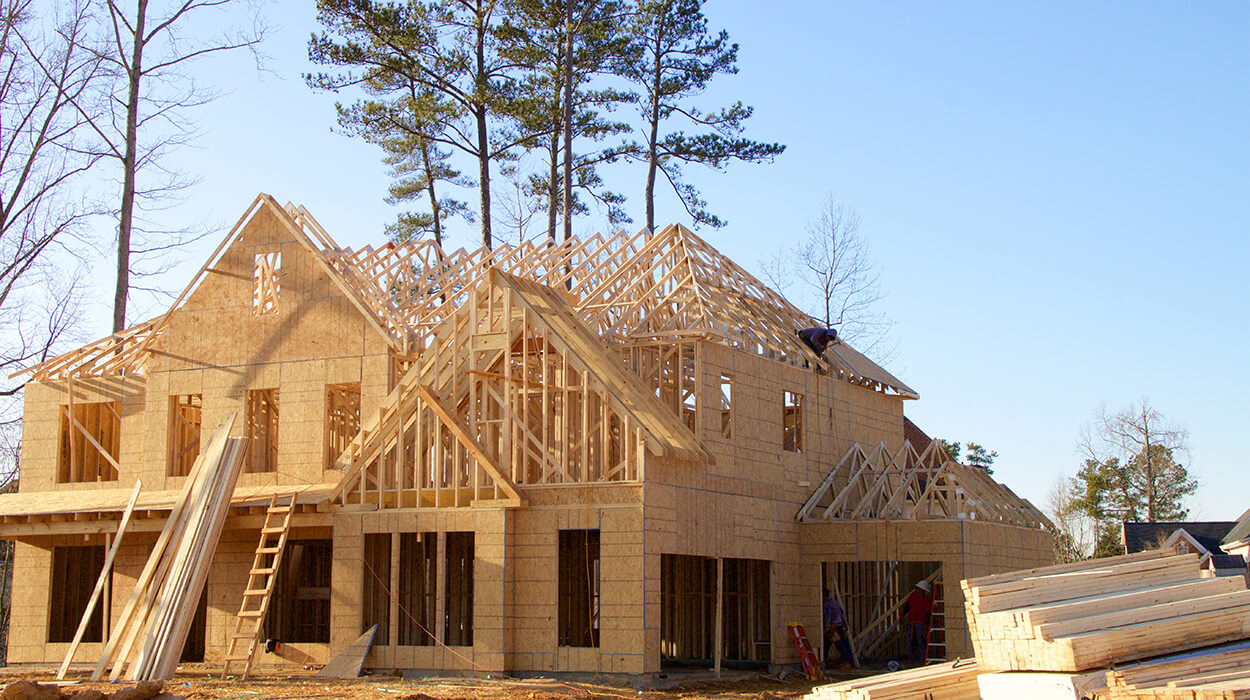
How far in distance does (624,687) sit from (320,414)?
751 centimetres

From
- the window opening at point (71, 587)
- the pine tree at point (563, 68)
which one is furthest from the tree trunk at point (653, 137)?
the window opening at point (71, 587)

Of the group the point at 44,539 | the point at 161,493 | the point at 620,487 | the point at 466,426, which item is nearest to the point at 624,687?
the point at 620,487

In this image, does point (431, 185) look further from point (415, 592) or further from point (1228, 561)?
point (1228, 561)

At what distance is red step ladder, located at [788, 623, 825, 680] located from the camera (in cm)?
1972

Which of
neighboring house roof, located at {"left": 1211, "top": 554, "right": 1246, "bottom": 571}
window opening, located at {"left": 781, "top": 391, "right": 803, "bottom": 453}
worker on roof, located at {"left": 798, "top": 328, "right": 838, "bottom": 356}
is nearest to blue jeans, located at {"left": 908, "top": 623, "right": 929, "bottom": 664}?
window opening, located at {"left": 781, "top": 391, "right": 803, "bottom": 453}

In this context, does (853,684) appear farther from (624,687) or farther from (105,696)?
(105,696)

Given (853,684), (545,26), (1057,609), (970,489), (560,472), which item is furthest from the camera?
(545,26)

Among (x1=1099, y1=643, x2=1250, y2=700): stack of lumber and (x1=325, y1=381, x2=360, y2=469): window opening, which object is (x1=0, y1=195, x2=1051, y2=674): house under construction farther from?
(x1=1099, y1=643, x2=1250, y2=700): stack of lumber

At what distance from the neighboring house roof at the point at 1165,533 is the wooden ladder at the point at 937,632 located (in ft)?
51.3

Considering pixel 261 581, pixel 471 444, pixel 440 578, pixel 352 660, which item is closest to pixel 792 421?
pixel 471 444

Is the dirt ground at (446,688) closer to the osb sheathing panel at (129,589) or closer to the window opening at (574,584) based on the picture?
the osb sheathing panel at (129,589)

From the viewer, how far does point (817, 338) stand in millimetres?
22781

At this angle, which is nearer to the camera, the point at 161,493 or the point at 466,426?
the point at 466,426

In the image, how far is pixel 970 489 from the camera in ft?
71.4
